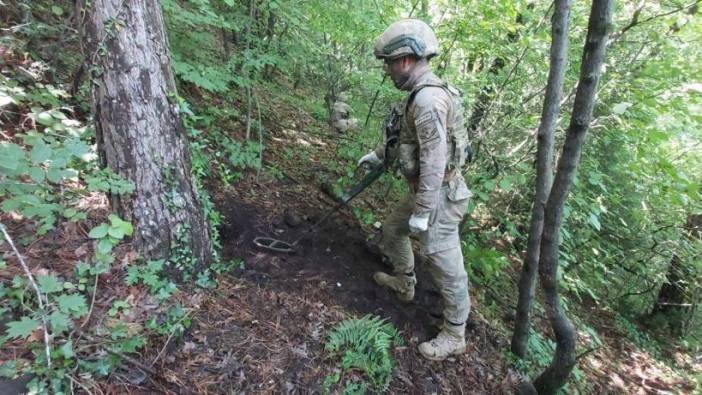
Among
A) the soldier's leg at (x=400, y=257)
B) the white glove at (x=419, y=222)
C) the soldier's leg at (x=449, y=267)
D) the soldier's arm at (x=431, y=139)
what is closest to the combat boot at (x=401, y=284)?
the soldier's leg at (x=400, y=257)

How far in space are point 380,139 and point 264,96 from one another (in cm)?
245

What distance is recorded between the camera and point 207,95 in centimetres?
555

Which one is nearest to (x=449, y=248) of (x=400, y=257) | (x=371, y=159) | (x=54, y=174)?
(x=400, y=257)

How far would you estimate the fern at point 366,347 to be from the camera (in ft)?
9.13

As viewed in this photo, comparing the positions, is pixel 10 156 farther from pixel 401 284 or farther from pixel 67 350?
pixel 401 284

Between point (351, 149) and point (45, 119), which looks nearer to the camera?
point (45, 119)

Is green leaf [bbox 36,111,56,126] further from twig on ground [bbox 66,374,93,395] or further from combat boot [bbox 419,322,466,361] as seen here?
combat boot [bbox 419,322,466,361]

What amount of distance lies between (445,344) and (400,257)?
86cm

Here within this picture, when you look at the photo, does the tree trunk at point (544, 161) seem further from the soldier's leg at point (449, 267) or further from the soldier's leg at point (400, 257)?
the soldier's leg at point (400, 257)

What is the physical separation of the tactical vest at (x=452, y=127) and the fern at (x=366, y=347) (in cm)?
144

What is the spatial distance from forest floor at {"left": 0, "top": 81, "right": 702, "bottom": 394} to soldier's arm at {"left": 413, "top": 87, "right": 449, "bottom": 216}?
1.20 meters

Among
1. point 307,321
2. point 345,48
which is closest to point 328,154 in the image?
point 345,48

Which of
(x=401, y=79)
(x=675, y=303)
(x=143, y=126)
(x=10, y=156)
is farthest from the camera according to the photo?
(x=675, y=303)

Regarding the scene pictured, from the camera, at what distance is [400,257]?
365cm
